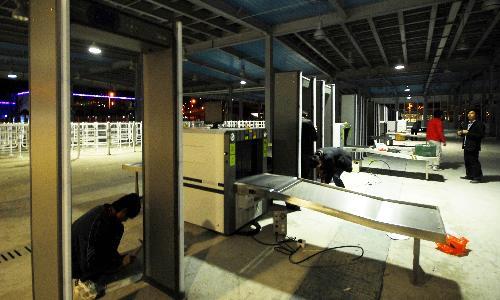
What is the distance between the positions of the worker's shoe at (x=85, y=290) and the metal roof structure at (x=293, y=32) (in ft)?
6.23

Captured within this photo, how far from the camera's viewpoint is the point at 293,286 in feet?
8.44

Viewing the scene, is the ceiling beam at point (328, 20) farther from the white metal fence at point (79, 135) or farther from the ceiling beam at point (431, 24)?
the white metal fence at point (79, 135)

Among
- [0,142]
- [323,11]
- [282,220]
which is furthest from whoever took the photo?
[0,142]

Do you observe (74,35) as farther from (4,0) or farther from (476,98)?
(476,98)

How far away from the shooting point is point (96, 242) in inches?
100

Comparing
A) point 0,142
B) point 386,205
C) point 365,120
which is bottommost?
point 386,205

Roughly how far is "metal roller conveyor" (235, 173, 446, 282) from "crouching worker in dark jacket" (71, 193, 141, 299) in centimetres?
143

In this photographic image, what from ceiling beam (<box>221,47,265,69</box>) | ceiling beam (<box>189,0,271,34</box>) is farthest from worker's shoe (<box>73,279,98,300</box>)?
ceiling beam (<box>221,47,265,69</box>)

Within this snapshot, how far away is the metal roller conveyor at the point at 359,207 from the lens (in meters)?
2.50

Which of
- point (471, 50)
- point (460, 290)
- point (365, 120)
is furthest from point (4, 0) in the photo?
point (471, 50)

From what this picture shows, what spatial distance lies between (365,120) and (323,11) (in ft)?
20.3

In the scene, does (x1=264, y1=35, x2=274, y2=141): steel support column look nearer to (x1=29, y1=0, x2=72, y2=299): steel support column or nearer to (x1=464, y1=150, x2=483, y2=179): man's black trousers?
(x1=464, y1=150, x2=483, y2=179): man's black trousers

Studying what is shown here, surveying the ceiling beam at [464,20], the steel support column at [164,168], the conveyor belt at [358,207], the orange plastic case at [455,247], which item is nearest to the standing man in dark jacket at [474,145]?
the ceiling beam at [464,20]

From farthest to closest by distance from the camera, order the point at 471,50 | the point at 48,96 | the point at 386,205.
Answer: the point at 471,50, the point at 386,205, the point at 48,96
